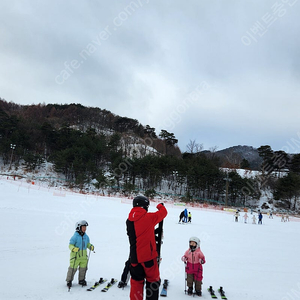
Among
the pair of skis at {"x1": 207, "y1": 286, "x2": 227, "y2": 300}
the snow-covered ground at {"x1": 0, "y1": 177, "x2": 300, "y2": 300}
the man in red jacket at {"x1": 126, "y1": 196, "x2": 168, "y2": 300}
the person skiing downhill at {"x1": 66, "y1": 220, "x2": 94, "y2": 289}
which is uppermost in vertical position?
the man in red jacket at {"x1": 126, "y1": 196, "x2": 168, "y2": 300}

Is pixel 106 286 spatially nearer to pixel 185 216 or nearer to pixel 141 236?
pixel 141 236

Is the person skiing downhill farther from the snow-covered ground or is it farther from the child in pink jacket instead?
the child in pink jacket

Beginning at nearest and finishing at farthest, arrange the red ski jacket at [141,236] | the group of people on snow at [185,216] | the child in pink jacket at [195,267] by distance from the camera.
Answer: the red ski jacket at [141,236] → the child in pink jacket at [195,267] → the group of people on snow at [185,216]

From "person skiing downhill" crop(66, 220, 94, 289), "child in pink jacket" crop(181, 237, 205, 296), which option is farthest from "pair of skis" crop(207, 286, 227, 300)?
"person skiing downhill" crop(66, 220, 94, 289)

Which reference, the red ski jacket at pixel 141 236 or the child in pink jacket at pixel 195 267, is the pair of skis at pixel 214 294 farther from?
the red ski jacket at pixel 141 236

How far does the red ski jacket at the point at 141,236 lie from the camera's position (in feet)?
9.67

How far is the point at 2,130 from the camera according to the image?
55.2 metres

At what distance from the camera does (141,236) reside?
2988 millimetres

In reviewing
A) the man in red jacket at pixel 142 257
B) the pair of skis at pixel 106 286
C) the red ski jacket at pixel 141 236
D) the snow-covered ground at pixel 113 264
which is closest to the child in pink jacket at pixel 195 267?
the snow-covered ground at pixel 113 264

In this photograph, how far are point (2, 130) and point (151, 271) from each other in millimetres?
63651

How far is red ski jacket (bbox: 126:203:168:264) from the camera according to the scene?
2948 millimetres

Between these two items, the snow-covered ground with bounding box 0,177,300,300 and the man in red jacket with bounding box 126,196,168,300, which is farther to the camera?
the snow-covered ground with bounding box 0,177,300,300

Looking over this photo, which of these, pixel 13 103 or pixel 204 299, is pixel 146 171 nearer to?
pixel 204 299

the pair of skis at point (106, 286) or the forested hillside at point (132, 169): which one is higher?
the forested hillside at point (132, 169)
